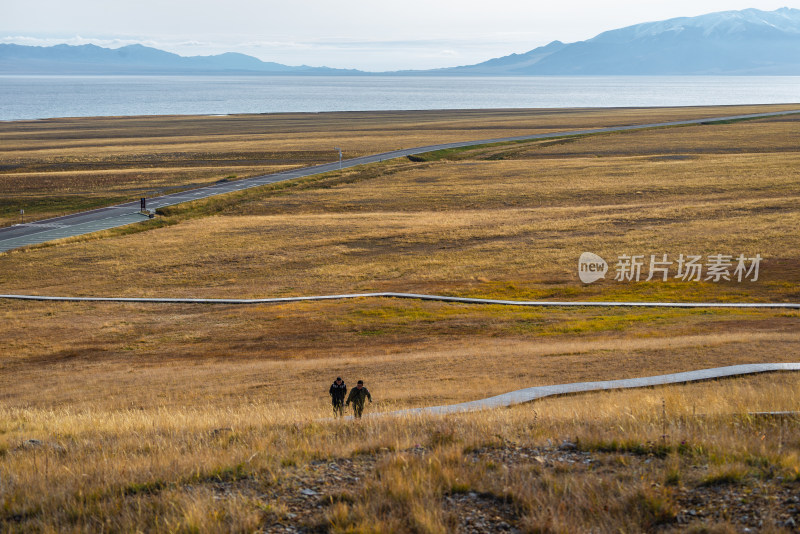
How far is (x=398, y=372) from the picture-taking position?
2083 cm

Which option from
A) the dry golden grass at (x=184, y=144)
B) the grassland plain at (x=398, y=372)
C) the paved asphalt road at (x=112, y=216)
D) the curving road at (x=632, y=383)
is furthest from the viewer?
the dry golden grass at (x=184, y=144)

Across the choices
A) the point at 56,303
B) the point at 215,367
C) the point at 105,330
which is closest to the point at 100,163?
the point at 56,303

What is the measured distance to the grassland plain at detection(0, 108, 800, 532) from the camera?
817cm

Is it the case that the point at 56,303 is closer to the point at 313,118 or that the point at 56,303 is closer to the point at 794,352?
the point at 794,352

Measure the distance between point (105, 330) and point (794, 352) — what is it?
25734 mm

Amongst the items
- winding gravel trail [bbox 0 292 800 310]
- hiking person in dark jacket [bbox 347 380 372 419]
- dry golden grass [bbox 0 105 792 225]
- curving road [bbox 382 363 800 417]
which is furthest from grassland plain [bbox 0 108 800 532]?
dry golden grass [bbox 0 105 792 225]

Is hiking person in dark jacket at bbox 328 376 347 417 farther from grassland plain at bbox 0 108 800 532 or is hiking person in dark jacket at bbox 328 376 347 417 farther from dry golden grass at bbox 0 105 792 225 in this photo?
dry golden grass at bbox 0 105 792 225

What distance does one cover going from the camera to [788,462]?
8648mm

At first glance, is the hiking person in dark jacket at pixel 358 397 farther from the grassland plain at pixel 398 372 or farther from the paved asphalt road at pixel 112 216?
the paved asphalt road at pixel 112 216

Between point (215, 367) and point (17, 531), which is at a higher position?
point (17, 531)

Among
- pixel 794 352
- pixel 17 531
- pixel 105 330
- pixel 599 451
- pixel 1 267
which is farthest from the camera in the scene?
pixel 1 267

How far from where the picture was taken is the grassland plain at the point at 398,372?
8.17 meters

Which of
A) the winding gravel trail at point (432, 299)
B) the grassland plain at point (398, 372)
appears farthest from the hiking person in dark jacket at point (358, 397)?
the winding gravel trail at point (432, 299)

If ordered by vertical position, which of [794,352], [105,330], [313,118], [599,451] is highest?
[313,118]
